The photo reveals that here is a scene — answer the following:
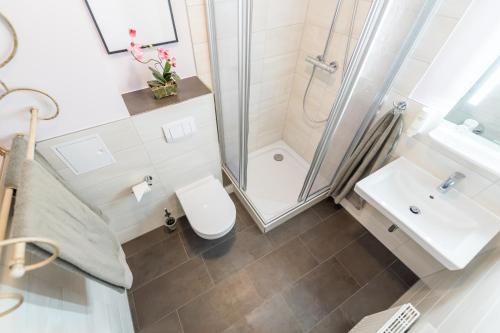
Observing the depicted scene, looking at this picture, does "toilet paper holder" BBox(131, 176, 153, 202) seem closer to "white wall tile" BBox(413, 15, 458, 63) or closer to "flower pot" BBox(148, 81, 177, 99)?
"flower pot" BBox(148, 81, 177, 99)

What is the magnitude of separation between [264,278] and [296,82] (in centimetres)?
177

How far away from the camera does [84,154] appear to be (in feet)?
3.76

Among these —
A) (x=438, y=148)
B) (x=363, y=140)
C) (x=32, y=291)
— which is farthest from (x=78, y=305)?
(x=438, y=148)

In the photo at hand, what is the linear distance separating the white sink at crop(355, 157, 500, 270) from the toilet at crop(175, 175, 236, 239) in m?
0.91

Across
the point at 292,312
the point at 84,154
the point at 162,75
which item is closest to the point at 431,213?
the point at 292,312

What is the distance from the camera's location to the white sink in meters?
1.07

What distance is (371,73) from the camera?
122 centimetres

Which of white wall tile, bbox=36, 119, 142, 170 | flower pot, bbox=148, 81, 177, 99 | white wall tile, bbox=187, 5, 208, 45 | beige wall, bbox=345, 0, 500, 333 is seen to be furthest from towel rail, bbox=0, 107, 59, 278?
beige wall, bbox=345, 0, 500, 333

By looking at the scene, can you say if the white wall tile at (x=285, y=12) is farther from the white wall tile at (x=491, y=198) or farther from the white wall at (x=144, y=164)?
the white wall tile at (x=491, y=198)

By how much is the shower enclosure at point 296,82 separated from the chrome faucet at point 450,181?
1.84 ft

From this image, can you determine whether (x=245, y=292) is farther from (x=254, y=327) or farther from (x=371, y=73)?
(x=371, y=73)

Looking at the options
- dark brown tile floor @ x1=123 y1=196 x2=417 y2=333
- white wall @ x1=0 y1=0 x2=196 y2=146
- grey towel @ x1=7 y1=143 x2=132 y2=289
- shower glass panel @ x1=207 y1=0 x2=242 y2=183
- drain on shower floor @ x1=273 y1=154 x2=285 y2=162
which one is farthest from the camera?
drain on shower floor @ x1=273 y1=154 x2=285 y2=162

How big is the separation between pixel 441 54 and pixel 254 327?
195 centimetres

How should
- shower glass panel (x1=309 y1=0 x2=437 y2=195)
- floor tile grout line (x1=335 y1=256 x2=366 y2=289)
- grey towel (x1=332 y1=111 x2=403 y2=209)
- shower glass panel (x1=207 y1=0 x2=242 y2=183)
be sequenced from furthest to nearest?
floor tile grout line (x1=335 y1=256 x2=366 y2=289) < grey towel (x1=332 y1=111 x2=403 y2=209) < shower glass panel (x1=207 y1=0 x2=242 y2=183) < shower glass panel (x1=309 y1=0 x2=437 y2=195)
